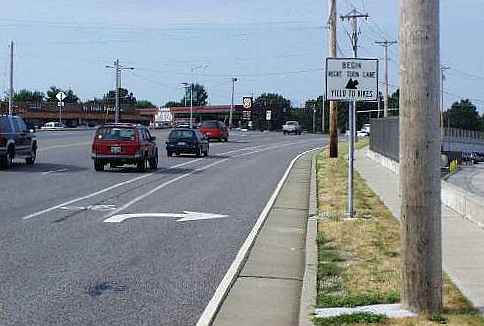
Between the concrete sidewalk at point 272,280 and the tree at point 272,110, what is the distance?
516 ft

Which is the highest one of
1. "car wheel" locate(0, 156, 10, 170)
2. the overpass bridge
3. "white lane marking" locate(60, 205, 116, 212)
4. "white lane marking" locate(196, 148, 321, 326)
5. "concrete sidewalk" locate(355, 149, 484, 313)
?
the overpass bridge

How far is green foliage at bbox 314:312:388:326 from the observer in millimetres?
6965

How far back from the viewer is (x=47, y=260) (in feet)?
34.0

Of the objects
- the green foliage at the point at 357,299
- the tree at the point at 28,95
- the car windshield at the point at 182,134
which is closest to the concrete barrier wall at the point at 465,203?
the green foliage at the point at 357,299

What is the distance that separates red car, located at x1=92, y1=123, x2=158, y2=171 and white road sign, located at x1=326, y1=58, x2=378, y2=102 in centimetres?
1493

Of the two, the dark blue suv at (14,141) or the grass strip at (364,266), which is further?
the dark blue suv at (14,141)

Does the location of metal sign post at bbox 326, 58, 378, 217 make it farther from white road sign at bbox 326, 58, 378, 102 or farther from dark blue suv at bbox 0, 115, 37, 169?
dark blue suv at bbox 0, 115, 37, 169

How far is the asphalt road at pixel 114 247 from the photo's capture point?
7.88m

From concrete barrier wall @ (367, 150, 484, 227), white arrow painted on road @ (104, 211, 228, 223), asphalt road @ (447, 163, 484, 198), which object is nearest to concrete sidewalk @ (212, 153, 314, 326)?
white arrow painted on road @ (104, 211, 228, 223)

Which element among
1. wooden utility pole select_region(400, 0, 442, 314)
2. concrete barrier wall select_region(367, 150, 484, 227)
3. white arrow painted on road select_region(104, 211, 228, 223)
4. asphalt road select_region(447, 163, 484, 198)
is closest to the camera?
wooden utility pole select_region(400, 0, 442, 314)

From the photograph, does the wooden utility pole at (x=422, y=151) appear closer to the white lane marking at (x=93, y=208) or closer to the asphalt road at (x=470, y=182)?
the white lane marking at (x=93, y=208)

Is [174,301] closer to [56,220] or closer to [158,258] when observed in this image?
[158,258]

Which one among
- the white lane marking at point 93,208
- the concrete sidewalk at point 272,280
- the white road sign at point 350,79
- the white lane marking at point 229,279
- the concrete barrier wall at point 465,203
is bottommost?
the concrete sidewalk at point 272,280

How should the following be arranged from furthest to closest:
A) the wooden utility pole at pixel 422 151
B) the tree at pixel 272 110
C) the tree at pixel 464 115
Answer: the tree at pixel 272 110, the tree at pixel 464 115, the wooden utility pole at pixel 422 151
